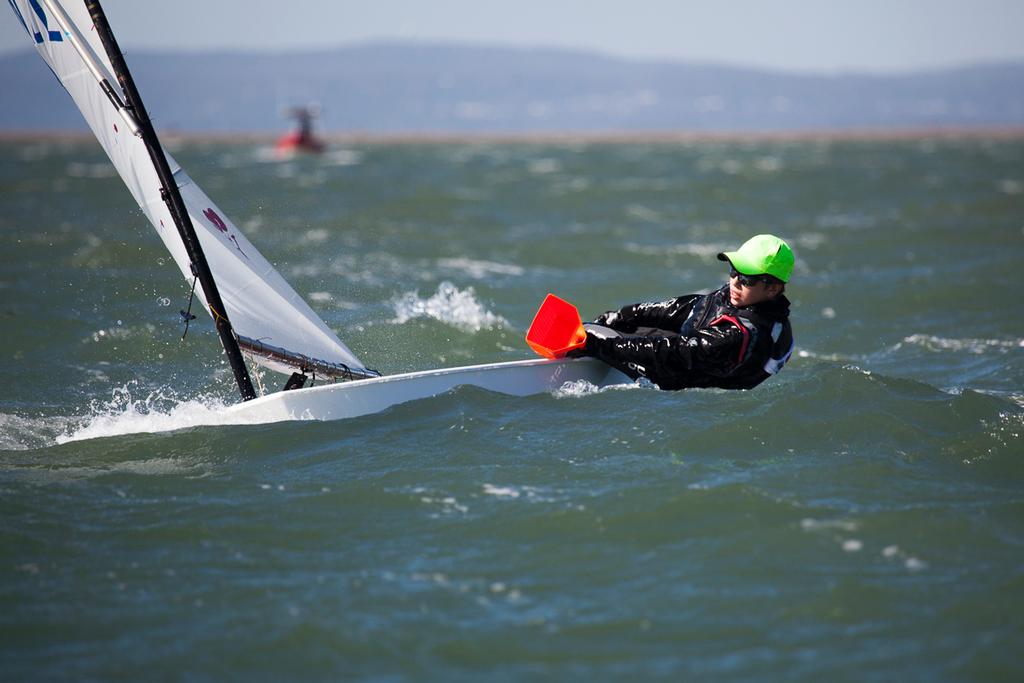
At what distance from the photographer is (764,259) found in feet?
21.0

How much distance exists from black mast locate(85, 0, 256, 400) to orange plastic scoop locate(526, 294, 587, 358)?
1749 millimetres

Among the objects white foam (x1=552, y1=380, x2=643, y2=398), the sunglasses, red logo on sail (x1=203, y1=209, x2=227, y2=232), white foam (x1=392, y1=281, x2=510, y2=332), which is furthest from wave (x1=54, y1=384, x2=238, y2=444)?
white foam (x1=392, y1=281, x2=510, y2=332)

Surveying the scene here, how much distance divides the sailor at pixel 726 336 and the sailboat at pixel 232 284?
0.32 meters

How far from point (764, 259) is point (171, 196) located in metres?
3.41

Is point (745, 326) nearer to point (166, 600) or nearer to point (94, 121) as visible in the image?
point (166, 600)

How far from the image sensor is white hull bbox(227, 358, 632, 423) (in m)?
6.62

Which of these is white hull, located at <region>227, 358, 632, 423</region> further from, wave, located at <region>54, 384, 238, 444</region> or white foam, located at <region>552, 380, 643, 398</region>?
wave, located at <region>54, 384, 238, 444</region>

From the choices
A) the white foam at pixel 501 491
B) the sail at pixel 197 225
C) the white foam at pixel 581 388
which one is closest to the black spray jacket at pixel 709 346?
the white foam at pixel 581 388

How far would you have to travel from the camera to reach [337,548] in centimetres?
502

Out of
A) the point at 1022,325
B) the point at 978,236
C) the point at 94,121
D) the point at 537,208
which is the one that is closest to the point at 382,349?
the point at 94,121

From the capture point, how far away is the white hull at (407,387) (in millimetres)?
6617

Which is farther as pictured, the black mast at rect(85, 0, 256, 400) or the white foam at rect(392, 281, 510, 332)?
the white foam at rect(392, 281, 510, 332)

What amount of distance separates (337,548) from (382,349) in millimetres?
4641

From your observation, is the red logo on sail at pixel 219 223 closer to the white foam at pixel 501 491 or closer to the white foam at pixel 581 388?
the white foam at pixel 581 388
